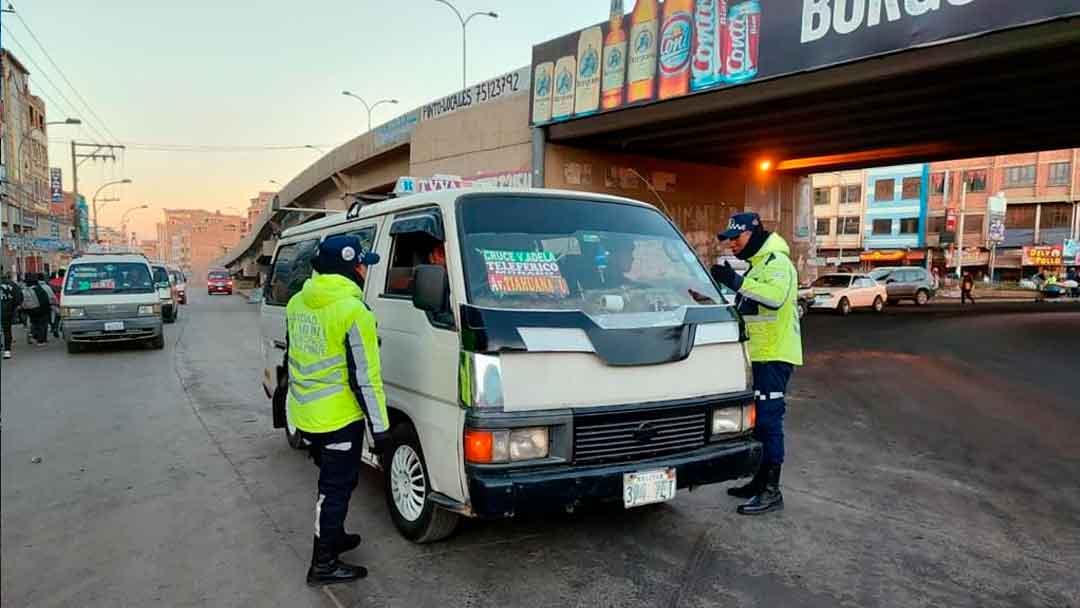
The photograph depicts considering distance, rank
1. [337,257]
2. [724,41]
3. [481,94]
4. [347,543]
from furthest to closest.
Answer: [481,94], [724,41], [347,543], [337,257]

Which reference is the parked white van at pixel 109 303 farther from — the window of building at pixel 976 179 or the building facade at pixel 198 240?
the building facade at pixel 198 240

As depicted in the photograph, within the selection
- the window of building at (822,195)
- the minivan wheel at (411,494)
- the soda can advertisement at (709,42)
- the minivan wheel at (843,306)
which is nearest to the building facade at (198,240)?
the window of building at (822,195)

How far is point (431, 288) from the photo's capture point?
3637 mm

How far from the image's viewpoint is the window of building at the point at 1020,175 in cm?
5444

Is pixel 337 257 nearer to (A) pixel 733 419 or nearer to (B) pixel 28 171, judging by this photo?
(A) pixel 733 419

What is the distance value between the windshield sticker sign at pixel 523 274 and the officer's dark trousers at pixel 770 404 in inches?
67.1

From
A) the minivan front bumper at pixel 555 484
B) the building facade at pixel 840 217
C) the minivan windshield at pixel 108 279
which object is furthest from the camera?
the building facade at pixel 840 217

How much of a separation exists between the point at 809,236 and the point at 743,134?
31.0 feet

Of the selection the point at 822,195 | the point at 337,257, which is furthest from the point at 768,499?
the point at 822,195

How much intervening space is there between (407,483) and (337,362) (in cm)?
102

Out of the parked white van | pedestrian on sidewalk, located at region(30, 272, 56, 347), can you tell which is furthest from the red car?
the parked white van

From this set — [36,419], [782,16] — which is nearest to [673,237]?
[36,419]

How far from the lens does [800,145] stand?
19.3 metres

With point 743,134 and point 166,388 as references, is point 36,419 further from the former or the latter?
point 743,134
